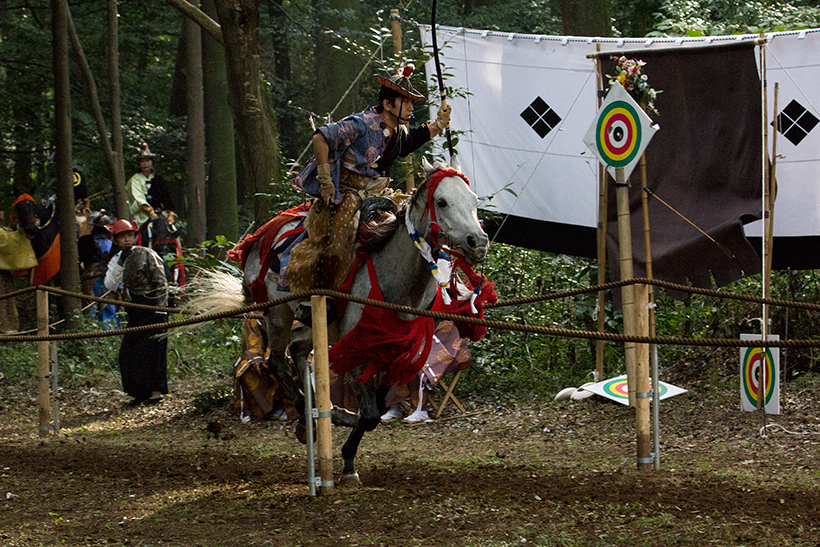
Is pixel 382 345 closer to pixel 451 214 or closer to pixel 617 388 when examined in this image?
pixel 451 214

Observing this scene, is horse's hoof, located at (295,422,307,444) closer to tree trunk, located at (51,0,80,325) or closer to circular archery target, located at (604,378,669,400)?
circular archery target, located at (604,378,669,400)

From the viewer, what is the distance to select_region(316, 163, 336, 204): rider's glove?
18.3 feet

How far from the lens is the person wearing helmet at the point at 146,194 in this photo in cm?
1448

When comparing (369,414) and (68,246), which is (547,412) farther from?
(68,246)

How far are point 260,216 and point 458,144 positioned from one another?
2231 mm

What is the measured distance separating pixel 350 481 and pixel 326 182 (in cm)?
181

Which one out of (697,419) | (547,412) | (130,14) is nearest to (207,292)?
(547,412)

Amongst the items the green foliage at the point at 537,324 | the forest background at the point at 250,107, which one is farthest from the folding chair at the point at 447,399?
the forest background at the point at 250,107

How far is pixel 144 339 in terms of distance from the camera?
9.66m

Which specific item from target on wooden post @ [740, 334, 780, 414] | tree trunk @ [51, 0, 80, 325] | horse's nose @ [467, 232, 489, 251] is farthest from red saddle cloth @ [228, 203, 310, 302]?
tree trunk @ [51, 0, 80, 325]

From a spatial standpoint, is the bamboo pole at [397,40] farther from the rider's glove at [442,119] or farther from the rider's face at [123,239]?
the rider's face at [123,239]

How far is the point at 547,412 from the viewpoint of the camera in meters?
8.33

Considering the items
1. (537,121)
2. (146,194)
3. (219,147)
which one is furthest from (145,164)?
(537,121)

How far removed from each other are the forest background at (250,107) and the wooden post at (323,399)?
3.22m
